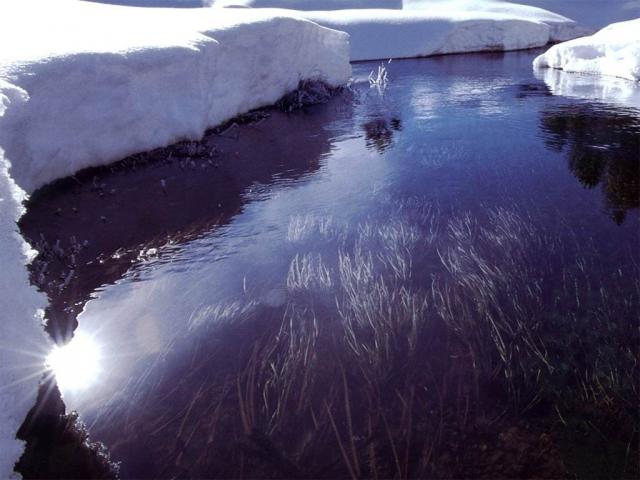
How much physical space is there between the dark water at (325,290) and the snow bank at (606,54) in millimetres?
11875

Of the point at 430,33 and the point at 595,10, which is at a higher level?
the point at 595,10

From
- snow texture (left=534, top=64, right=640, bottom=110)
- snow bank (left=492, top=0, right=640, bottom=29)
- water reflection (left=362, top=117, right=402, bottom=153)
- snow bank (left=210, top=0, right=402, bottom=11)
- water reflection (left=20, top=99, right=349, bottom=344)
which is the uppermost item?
snow bank (left=210, top=0, right=402, bottom=11)

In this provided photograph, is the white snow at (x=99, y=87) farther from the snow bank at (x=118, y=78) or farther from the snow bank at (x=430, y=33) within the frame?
the snow bank at (x=430, y=33)

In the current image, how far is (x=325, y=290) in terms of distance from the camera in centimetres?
504

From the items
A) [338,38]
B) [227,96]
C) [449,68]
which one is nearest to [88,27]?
[227,96]

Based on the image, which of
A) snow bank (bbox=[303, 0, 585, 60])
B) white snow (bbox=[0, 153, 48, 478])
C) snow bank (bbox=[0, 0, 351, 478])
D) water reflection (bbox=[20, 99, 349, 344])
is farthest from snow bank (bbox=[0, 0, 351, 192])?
snow bank (bbox=[303, 0, 585, 60])

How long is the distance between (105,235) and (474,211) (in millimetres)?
5724

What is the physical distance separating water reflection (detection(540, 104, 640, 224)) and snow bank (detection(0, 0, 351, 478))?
727 centimetres

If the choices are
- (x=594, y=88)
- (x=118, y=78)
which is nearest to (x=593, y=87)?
(x=594, y=88)

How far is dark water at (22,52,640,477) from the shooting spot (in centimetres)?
338

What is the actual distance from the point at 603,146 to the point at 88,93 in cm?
1093

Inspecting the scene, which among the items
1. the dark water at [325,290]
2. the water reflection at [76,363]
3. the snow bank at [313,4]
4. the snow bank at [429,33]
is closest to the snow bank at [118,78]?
the dark water at [325,290]

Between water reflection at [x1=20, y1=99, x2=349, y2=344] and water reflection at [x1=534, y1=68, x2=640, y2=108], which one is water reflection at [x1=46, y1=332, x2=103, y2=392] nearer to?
water reflection at [x1=20, y1=99, x2=349, y2=344]

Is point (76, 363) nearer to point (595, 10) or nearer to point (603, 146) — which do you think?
point (603, 146)
